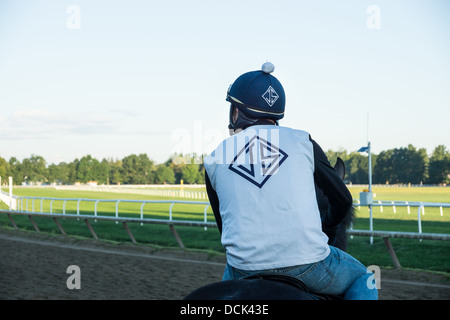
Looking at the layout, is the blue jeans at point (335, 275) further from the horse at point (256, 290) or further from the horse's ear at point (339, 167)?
the horse's ear at point (339, 167)

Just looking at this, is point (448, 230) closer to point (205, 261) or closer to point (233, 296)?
point (205, 261)

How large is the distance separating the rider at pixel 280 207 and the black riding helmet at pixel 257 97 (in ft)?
0.32

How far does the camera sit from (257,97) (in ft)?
8.18

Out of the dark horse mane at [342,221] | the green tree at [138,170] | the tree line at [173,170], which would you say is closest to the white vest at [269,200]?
the dark horse mane at [342,221]

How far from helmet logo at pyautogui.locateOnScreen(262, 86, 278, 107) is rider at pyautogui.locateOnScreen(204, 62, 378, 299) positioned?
0.14 m

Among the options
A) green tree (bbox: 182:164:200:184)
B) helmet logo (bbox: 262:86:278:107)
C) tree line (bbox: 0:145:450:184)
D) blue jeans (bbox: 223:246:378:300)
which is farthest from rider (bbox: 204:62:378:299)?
green tree (bbox: 182:164:200:184)

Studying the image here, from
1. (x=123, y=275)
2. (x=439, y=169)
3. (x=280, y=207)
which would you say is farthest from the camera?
(x=439, y=169)

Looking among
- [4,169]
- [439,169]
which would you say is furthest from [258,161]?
[4,169]

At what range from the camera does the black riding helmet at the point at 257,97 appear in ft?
8.20

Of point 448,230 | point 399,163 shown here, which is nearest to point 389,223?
point 448,230

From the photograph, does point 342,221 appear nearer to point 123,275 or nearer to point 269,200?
point 269,200

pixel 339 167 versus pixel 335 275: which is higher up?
pixel 339 167

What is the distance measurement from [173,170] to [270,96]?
12191cm

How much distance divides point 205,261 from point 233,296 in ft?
30.3
